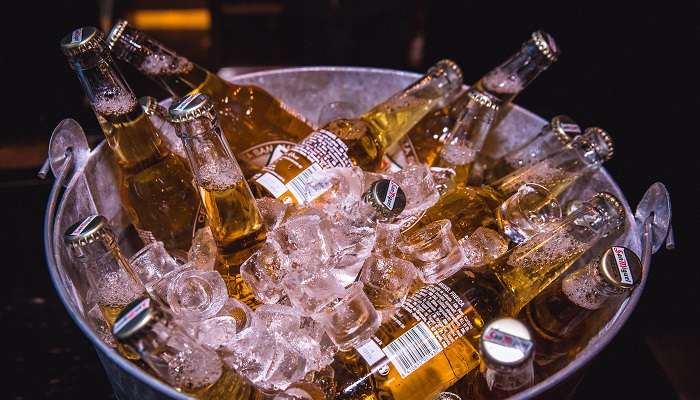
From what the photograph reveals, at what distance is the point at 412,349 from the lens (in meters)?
0.68

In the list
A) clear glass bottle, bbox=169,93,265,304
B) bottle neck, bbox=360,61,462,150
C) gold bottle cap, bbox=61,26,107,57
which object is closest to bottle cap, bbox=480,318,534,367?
clear glass bottle, bbox=169,93,265,304

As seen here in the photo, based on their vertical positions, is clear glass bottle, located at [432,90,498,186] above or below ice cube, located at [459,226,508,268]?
above

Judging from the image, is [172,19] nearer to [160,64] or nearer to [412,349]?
[160,64]

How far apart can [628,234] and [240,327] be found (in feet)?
1.81

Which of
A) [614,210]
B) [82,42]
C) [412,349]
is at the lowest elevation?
[412,349]

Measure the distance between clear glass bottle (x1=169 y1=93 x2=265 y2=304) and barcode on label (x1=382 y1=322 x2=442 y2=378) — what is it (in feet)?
0.77

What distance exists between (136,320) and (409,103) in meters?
0.61

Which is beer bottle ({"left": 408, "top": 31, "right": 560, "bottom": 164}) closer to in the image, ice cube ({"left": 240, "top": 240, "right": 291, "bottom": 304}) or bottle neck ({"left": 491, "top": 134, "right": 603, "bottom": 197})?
bottle neck ({"left": 491, "top": 134, "right": 603, "bottom": 197})

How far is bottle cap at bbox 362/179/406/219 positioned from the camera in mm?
681

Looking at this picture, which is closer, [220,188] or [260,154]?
[220,188]

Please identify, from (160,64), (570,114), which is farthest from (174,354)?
(570,114)

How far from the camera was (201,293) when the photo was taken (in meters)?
0.66

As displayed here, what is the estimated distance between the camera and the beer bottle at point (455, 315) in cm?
69

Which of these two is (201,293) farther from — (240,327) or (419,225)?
(419,225)
